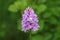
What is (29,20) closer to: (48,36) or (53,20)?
(48,36)

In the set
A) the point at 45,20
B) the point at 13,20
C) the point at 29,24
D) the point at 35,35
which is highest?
the point at 13,20

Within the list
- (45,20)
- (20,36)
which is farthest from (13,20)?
(45,20)

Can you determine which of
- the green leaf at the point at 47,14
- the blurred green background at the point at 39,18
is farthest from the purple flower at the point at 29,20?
the green leaf at the point at 47,14

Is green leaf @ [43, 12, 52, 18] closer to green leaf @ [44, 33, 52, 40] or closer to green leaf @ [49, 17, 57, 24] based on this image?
green leaf @ [49, 17, 57, 24]

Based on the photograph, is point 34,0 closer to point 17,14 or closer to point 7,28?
point 17,14

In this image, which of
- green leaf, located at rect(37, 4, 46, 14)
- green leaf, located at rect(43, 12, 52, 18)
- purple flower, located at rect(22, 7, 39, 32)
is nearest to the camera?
purple flower, located at rect(22, 7, 39, 32)

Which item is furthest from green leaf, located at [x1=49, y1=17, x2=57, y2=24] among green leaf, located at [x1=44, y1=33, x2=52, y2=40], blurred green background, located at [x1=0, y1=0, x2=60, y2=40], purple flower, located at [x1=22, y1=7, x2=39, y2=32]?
purple flower, located at [x1=22, y1=7, x2=39, y2=32]
